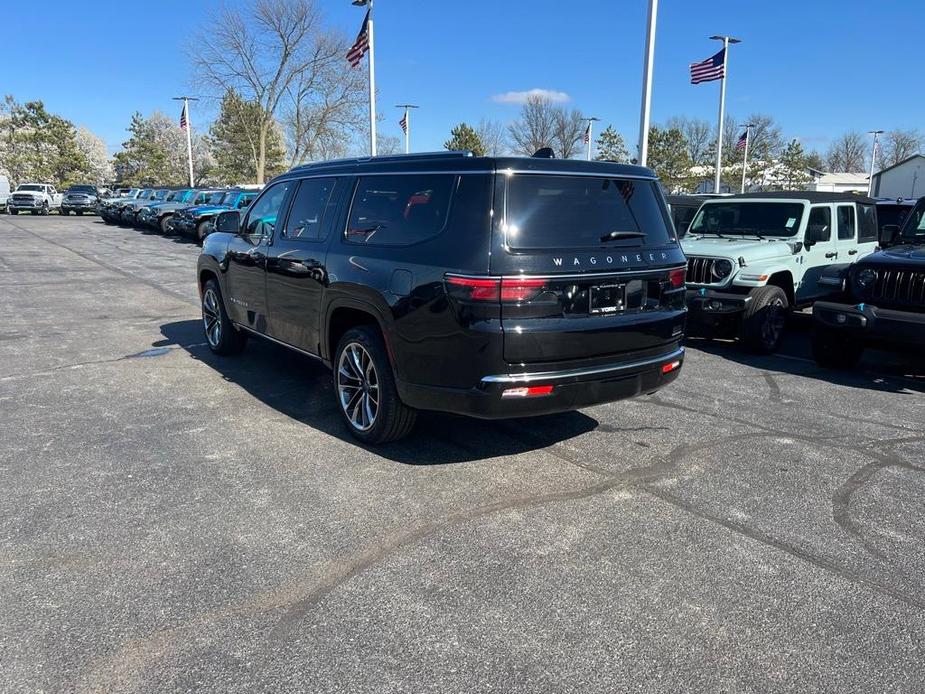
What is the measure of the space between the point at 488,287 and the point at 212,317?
4.67 metres

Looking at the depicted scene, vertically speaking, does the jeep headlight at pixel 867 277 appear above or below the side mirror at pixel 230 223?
below

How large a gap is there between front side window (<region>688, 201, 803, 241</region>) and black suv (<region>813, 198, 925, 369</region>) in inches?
60.4

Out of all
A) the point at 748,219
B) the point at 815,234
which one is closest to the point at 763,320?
the point at 815,234

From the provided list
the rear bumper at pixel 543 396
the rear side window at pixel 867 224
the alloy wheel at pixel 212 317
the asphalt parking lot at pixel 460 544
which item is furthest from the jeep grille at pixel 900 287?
the alloy wheel at pixel 212 317

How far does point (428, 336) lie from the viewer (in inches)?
159

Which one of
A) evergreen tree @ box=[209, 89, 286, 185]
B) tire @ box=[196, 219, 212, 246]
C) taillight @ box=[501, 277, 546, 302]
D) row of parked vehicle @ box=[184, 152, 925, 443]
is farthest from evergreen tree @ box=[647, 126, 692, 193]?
taillight @ box=[501, 277, 546, 302]

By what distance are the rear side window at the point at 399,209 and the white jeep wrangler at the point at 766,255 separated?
179 inches

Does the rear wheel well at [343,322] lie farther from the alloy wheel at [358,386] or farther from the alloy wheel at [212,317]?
the alloy wheel at [212,317]

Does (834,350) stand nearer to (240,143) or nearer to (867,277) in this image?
(867,277)

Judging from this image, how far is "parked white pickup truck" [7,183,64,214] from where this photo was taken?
40.4 m

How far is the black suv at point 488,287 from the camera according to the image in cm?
383

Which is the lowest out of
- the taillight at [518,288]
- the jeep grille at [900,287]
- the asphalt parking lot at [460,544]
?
the asphalt parking lot at [460,544]

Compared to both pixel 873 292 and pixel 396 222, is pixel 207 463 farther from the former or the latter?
pixel 873 292

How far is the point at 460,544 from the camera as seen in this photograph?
11.3ft
